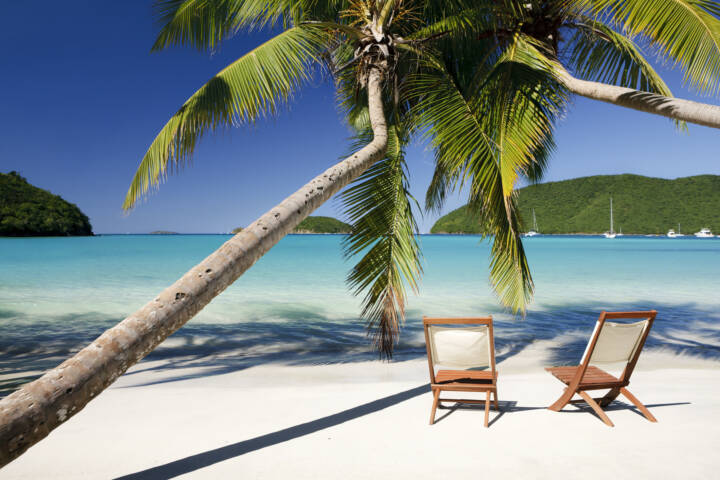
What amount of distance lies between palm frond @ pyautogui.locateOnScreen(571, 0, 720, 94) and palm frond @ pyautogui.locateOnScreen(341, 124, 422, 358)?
2478 millimetres

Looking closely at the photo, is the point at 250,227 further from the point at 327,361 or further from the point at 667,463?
the point at 327,361

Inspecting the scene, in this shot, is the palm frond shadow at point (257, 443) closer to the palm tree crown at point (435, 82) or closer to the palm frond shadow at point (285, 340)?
the palm tree crown at point (435, 82)

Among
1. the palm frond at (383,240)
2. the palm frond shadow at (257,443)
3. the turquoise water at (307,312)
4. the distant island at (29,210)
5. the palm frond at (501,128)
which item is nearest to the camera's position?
the palm frond shadow at (257,443)

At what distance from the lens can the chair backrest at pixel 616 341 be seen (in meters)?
3.08

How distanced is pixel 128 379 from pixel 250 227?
3.49 metres

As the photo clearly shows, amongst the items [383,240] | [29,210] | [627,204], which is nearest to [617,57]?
[383,240]

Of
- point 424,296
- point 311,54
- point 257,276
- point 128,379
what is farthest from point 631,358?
point 257,276

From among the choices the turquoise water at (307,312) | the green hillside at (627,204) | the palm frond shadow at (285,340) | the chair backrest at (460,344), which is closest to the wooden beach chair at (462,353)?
the chair backrest at (460,344)

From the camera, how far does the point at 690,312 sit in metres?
10.5

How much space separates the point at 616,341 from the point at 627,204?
75200 mm

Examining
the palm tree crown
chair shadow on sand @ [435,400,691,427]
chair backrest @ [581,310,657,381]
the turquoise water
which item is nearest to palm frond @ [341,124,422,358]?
the palm tree crown

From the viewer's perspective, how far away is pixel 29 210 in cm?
5359

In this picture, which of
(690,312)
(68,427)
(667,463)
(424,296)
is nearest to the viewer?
(667,463)

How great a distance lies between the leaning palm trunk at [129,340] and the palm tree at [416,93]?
1 cm
